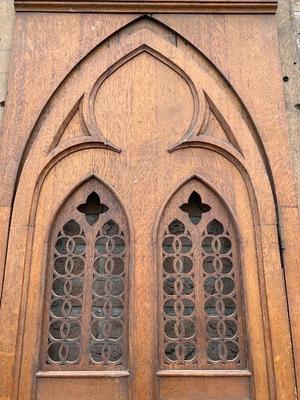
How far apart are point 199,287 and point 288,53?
1169 mm

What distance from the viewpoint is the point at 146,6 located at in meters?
2.13

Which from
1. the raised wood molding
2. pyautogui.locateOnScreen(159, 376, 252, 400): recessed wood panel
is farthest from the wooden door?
the raised wood molding

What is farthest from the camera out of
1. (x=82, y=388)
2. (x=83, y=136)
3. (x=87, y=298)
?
(x=83, y=136)

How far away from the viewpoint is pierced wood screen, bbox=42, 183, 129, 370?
1.71 meters

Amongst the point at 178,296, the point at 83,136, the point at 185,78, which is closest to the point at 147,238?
the point at 178,296

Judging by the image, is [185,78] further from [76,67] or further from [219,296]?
[219,296]

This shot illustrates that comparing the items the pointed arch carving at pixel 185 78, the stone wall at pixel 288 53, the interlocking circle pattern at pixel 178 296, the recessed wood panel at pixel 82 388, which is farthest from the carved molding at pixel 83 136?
the recessed wood panel at pixel 82 388

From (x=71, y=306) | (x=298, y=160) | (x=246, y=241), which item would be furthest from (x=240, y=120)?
(x=71, y=306)

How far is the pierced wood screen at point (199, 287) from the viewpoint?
1.71 m

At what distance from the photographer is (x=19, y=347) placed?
5.45 ft

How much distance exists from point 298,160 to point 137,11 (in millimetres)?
991

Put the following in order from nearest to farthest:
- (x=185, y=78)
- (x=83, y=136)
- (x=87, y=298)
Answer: (x=87, y=298) < (x=83, y=136) < (x=185, y=78)

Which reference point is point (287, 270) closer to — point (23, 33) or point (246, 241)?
point (246, 241)

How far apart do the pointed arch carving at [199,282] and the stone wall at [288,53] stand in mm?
427
